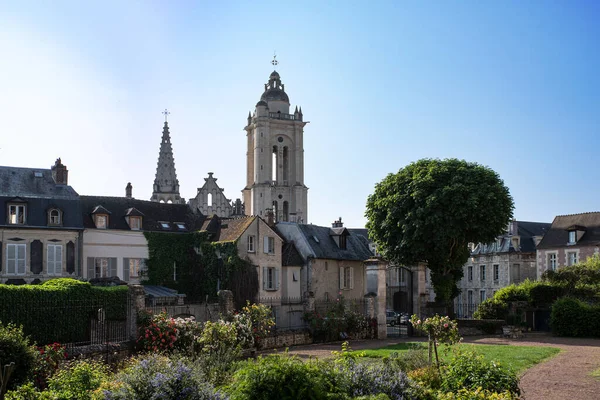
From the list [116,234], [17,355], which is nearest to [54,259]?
[116,234]

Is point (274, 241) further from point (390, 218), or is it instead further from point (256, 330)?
point (256, 330)

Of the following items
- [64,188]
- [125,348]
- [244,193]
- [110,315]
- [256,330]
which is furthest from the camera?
[244,193]

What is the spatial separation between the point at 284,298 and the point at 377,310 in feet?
31.1

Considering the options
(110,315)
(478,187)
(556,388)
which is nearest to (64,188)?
(110,315)

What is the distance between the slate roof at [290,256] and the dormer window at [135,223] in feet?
27.9

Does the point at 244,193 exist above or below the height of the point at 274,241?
above

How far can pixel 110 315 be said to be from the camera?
22453mm

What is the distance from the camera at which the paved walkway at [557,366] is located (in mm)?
15609

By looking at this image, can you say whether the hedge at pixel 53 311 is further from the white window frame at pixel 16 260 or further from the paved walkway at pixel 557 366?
the white window frame at pixel 16 260

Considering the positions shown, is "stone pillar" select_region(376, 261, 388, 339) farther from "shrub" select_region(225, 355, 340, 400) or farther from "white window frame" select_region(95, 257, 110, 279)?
"shrub" select_region(225, 355, 340, 400)

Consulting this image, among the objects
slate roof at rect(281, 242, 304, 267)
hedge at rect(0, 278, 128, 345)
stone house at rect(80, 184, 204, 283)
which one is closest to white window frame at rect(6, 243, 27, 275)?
stone house at rect(80, 184, 204, 283)

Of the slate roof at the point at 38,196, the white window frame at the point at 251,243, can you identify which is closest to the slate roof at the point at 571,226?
the white window frame at the point at 251,243

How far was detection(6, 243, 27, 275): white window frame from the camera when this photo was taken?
116 feet

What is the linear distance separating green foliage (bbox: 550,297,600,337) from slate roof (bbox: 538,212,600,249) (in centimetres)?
1676
